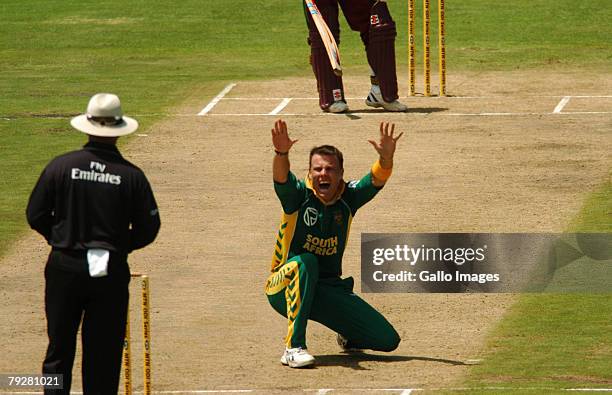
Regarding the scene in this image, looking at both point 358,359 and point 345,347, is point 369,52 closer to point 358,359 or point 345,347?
point 345,347

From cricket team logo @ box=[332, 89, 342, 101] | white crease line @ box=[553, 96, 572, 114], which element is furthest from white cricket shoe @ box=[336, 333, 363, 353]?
white crease line @ box=[553, 96, 572, 114]

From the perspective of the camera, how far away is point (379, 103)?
23.1 metres

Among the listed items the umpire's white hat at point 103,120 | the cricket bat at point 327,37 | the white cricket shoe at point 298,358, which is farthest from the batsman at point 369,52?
the umpire's white hat at point 103,120

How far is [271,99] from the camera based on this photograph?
24047 millimetres

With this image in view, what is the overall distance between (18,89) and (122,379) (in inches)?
524

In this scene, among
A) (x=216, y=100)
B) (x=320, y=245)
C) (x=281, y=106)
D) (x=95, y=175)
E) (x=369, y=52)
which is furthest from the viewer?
(x=216, y=100)

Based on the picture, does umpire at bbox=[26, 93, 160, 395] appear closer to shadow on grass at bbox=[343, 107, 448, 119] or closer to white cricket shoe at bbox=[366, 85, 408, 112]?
shadow on grass at bbox=[343, 107, 448, 119]

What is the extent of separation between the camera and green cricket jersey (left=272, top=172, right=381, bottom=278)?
501 inches

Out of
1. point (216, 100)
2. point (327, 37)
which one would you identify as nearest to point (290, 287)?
point (327, 37)

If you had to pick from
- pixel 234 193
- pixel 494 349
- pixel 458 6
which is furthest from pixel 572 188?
pixel 458 6

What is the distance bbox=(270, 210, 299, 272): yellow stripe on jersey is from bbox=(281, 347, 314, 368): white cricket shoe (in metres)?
0.82

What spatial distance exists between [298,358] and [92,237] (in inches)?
107

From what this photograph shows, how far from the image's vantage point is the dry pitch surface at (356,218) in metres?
12.9

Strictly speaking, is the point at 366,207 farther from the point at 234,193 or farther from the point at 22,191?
the point at 22,191
